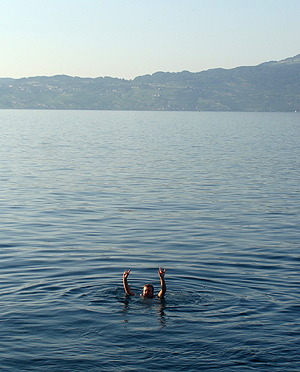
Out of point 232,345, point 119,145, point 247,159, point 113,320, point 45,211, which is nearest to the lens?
point 232,345

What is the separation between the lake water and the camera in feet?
42.2

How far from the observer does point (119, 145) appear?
255 feet

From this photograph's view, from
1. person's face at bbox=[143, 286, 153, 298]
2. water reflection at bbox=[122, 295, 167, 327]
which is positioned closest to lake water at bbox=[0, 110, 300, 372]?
water reflection at bbox=[122, 295, 167, 327]

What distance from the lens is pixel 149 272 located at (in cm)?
1991

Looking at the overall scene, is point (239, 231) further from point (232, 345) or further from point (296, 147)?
point (296, 147)

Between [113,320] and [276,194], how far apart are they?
80.8 ft

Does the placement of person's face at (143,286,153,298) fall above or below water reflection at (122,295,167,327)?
above

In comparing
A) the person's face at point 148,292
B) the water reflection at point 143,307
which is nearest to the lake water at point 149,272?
the water reflection at point 143,307

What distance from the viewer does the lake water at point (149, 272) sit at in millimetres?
12859

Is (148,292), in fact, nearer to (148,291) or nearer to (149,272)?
(148,291)

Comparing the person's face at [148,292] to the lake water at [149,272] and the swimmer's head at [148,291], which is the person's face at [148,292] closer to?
the swimmer's head at [148,291]

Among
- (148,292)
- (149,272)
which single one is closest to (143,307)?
(148,292)

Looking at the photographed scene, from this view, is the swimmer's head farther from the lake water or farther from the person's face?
the lake water

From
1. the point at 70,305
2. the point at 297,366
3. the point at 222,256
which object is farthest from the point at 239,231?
the point at 297,366
